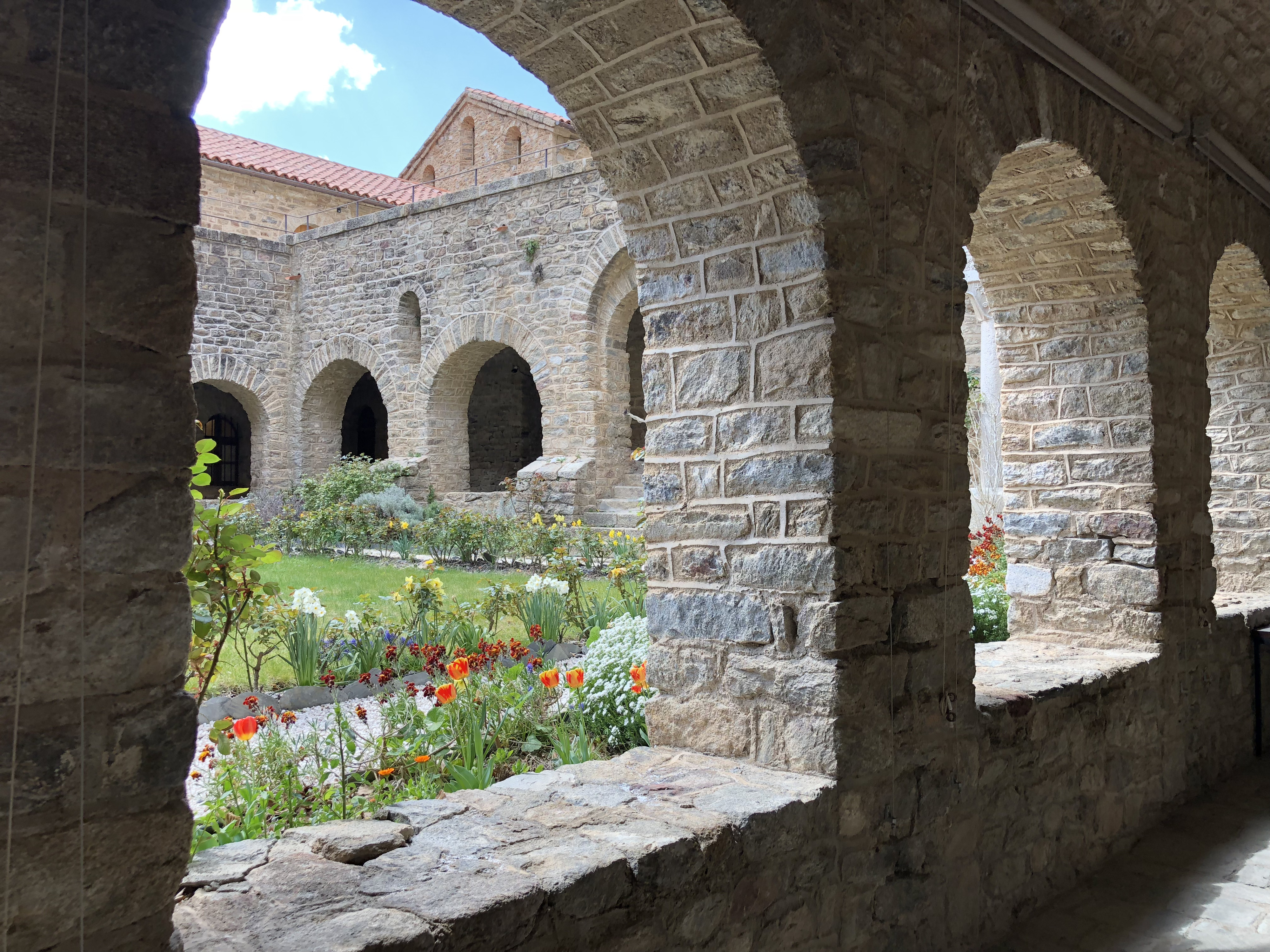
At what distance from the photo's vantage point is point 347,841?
6.35 ft

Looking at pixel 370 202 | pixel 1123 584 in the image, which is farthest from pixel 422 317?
pixel 1123 584

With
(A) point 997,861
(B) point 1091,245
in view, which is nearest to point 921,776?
(A) point 997,861

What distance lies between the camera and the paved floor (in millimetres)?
3020

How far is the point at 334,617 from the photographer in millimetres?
5523

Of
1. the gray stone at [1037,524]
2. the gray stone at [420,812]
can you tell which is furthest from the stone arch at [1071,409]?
the gray stone at [420,812]

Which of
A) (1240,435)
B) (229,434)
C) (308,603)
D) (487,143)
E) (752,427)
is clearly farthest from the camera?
(487,143)

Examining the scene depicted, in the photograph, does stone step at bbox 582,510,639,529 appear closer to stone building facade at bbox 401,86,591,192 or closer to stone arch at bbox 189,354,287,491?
stone arch at bbox 189,354,287,491

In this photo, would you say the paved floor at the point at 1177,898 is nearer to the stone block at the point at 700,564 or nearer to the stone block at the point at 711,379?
the stone block at the point at 700,564

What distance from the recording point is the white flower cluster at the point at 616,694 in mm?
3531

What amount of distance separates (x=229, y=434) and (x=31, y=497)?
1737 cm

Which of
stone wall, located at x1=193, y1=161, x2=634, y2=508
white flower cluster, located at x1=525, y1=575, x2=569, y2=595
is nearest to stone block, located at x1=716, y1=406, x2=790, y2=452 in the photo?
white flower cluster, located at x1=525, y1=575, x2=569, y2=595

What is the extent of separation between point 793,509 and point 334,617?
3.76 m

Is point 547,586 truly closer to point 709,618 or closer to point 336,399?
point 709,618

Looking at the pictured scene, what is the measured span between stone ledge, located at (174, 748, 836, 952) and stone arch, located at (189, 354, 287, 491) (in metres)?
12.2
